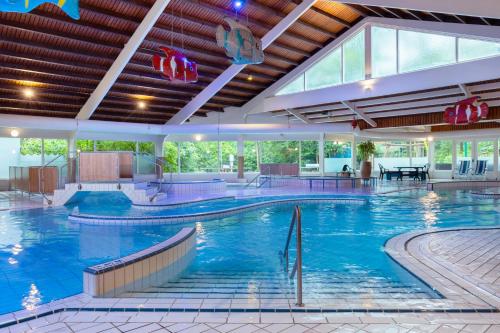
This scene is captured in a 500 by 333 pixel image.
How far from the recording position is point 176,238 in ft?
15.6

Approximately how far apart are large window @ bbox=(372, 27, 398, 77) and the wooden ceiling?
646 mm

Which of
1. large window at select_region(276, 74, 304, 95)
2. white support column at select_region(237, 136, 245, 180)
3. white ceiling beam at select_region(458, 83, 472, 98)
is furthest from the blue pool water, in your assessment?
white support column at select_region(237, 136, 245, 180)

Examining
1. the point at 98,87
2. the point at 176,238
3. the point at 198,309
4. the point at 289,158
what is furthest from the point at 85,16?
the point at 289,158

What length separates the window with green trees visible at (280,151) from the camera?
20522 millimetres

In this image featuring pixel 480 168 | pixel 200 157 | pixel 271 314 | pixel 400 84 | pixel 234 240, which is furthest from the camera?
pixel 200 157

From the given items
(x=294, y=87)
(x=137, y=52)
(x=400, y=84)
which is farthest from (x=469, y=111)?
(x=137, y=52)

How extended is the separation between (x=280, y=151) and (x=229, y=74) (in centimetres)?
851

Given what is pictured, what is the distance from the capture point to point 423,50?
11.7 m

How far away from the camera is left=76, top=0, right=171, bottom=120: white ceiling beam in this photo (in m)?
8.87

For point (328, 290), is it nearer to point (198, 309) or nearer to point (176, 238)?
point (198, 309)

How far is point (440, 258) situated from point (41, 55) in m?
10.8

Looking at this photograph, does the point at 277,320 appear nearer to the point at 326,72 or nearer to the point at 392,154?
the point at 326,72

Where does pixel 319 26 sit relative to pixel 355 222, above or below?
above

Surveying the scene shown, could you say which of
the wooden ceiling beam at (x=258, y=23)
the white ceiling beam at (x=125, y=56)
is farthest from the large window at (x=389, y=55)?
the white ceiling beam at (x=125, y=56)
